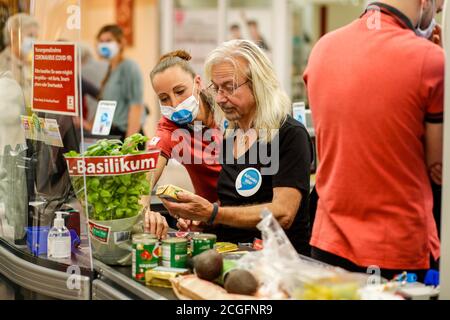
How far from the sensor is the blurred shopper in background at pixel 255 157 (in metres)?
2.62

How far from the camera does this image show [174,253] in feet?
7.07

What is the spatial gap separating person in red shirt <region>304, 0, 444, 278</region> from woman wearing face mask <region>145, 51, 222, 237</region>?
110 cm

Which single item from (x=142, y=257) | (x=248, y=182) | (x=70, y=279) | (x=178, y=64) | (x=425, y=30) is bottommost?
(x=70, y=279)

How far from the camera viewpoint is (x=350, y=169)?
197cm

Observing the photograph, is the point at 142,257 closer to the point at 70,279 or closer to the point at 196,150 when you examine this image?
the point at 70,279

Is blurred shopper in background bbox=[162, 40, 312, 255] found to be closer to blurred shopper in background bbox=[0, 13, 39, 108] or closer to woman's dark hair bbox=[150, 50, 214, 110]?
woman's dark hair bbox=[150, 50, 214, 110]

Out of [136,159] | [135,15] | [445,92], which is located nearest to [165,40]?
[135,15]

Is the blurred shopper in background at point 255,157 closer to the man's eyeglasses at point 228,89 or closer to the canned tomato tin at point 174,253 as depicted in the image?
the man's eyeglasses at point 228,89

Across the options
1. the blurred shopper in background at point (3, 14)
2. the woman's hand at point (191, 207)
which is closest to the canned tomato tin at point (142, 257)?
the woman's hand at point (191, 207)

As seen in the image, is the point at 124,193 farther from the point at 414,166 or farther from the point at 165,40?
the point at 165,40

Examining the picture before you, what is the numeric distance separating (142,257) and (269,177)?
772 mm

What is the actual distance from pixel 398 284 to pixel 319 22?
11215 mm

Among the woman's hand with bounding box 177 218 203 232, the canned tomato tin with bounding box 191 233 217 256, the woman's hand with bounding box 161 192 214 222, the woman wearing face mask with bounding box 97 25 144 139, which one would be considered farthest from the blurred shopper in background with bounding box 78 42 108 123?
the canned tomato tin with bounding box 191 233 217 256

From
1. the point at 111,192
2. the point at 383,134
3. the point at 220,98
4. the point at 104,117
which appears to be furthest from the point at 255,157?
the point at 104,117
